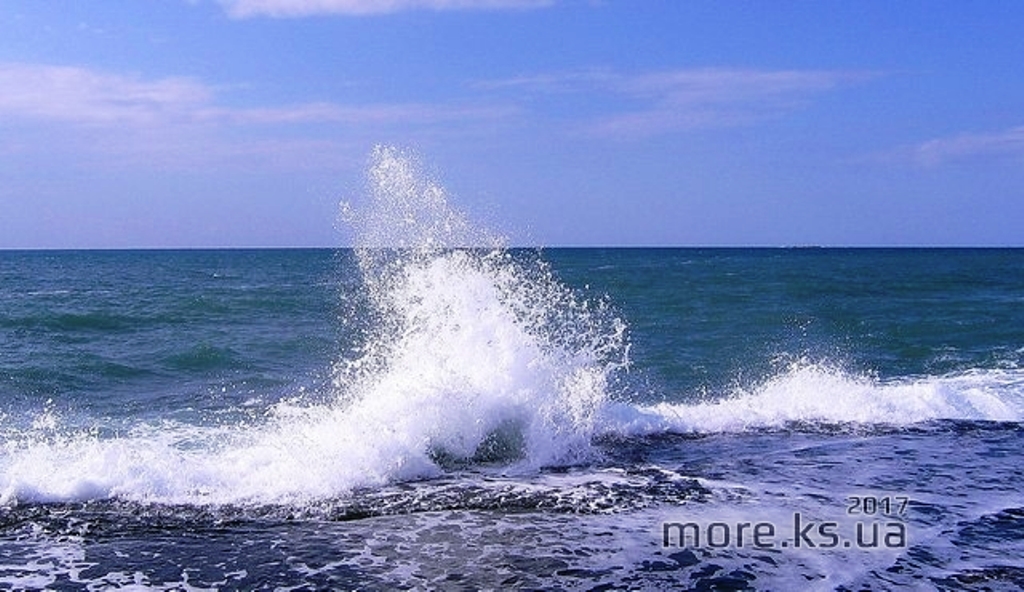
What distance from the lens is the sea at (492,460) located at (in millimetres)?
7021

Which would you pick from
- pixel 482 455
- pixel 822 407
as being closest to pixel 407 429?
pixel 482 455

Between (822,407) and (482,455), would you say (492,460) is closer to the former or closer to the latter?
(482,455)

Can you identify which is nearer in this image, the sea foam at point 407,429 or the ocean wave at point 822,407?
the sea foam at point 407,429

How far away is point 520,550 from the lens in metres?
7.31

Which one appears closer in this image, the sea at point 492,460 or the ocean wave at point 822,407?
the sea at point 492,460

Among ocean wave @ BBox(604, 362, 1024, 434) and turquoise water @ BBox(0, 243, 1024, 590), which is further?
ocean wave @ BBox(604, 362, 1024, 434)

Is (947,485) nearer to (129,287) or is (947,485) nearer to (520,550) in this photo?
(520,550)

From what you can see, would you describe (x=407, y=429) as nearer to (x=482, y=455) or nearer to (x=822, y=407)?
(x=482, y=455)

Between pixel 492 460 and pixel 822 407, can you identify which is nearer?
pixel 492 460

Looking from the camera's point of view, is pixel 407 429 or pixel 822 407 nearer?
pixel 407 429

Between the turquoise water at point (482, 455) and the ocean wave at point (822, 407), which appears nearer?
the turquoise water at point (482, 455)

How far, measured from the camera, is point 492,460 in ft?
34.6

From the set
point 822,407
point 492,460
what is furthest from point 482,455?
point 822,407

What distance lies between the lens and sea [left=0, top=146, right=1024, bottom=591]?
7.02m
